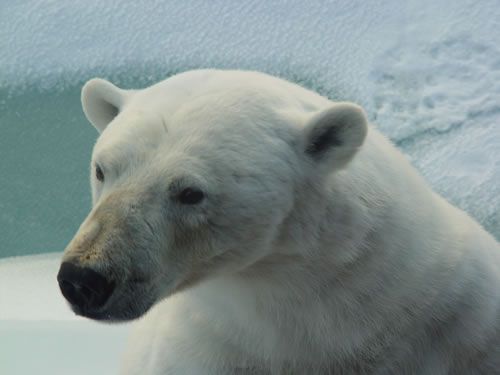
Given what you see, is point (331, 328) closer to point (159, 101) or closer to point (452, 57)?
point (159, 101)

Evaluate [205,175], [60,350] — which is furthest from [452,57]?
[205,175]

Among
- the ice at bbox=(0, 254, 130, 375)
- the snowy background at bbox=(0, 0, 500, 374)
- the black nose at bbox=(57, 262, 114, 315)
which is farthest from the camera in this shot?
the snowy background at bbox=(0, 0, 500, 374)

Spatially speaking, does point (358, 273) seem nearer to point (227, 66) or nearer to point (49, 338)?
point (49, 338)

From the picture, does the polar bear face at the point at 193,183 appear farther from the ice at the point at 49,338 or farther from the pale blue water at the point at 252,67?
the pale blue water at the point at 252,67

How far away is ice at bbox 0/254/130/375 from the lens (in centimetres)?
237

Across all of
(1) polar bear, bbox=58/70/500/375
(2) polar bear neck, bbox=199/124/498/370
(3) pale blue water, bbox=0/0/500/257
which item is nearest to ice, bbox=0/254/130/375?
(1) polar bear, bbox=58/70/500/375

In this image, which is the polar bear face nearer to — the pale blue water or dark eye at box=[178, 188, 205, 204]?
dark eye at box=[178, 188, 205, 204]

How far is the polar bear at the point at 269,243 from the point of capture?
1.30 meters

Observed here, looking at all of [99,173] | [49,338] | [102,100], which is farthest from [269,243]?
[49,338]

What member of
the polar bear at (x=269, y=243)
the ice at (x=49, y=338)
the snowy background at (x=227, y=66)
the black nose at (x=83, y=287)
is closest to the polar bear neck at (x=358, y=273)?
the polar bear at (x=269, y=243)

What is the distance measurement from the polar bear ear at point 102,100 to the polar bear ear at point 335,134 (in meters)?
0.34

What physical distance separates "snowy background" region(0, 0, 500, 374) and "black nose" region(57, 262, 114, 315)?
1441 mm

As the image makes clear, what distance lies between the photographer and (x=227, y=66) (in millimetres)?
4160

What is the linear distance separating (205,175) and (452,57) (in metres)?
2.66
